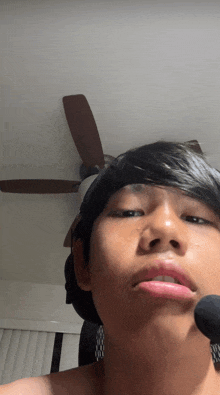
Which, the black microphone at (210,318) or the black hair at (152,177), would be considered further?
the black hair at (152,177)

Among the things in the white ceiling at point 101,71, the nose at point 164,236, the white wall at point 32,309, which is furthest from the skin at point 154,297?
the white wall at point 32,309

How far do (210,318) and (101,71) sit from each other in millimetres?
1377

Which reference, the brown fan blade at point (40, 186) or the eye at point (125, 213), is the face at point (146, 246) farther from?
the brown fan blade at point (40, 186)

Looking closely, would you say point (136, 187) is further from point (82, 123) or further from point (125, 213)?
point (82, 123)

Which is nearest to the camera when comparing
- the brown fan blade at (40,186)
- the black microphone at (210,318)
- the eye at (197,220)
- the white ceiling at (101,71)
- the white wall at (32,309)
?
the black microphone at (210,318)

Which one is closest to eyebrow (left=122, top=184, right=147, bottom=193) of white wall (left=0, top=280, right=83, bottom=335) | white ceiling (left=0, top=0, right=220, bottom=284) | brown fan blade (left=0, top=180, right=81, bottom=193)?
white ceiling (left=0, top=0, right=220, bottom=284)

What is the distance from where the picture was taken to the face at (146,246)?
1.05 ft

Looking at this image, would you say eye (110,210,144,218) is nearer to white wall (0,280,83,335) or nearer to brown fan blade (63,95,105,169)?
brown fan blade (63,95,105,169)

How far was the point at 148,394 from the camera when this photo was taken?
379 mm

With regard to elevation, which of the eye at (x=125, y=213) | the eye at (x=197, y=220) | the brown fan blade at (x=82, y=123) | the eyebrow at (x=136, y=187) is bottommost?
the brown fan blade at (x=82, y=123)

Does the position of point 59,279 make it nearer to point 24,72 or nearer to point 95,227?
point 24,72

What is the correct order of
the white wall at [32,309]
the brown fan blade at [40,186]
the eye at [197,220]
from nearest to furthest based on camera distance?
the eye at [197,220], the brown fan blade at [40,186], the white wall at [32,309]

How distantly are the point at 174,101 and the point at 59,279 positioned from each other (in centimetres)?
152

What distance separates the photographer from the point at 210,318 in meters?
0.27
